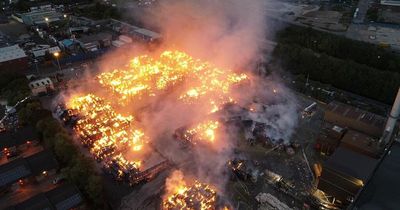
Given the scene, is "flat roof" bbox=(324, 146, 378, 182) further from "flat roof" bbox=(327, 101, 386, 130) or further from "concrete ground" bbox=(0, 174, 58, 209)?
"concrete ground" bbox=(0, 174, 58, 209)

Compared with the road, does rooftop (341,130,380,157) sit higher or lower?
lower

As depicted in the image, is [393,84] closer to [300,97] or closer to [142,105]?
[300,97]

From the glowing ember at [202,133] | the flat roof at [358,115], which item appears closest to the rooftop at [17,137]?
the glowing ember at [202,133]

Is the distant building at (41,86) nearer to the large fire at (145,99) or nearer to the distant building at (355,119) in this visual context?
the large fire at (145,99)

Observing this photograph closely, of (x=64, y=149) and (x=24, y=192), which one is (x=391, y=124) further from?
(x=24, y=192)

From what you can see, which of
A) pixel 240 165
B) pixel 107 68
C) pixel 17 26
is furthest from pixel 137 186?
pixel 17 26

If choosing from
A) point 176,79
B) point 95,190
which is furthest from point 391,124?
point 95,190

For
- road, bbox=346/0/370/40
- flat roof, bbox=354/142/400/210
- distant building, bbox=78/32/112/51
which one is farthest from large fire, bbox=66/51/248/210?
road, bbox=346/0/370/40
